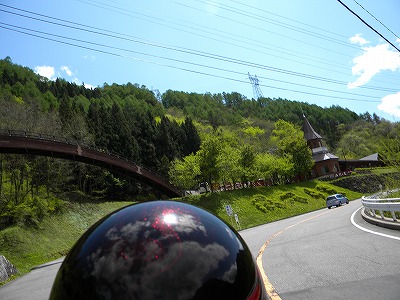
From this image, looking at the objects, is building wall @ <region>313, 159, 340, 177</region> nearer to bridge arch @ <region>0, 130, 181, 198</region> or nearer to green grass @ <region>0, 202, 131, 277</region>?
bridge arch @ <region>0, 130, 181, 198</region>

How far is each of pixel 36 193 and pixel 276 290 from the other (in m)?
31.4

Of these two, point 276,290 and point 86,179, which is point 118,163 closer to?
point 86,179

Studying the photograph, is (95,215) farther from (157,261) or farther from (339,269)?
(157,261)

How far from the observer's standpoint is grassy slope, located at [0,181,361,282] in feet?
78.0

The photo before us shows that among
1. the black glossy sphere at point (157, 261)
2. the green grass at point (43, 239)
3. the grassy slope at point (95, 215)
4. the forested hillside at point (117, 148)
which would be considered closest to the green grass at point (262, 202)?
the grassy slope at point (95, 215)

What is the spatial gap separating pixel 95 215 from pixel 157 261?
3597cm

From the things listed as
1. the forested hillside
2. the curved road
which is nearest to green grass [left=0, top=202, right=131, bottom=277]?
the forested hillside

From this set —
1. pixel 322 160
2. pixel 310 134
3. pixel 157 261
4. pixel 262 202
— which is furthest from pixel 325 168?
pixel 157 261

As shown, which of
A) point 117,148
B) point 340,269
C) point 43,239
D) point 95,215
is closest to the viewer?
point 340,269

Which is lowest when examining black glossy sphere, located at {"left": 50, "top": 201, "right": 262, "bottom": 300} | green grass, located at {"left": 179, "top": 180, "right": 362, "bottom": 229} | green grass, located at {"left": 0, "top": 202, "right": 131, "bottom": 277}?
green grass, located at {"left": 179, "top": 180, "right": 362, "bottom": 229}

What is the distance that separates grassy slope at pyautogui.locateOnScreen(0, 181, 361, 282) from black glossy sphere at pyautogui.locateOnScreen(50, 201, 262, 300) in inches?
636

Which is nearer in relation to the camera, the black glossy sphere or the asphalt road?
the black glossy sphere

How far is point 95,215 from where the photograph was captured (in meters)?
35.2

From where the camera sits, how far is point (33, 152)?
2789 cm
